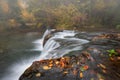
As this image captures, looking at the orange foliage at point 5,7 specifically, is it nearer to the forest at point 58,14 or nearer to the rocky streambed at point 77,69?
the forest at point 58,14

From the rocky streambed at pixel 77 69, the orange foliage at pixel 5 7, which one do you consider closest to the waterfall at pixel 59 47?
the rocky streambed at pixel 77 69

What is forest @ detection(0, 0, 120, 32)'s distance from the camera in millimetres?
18672

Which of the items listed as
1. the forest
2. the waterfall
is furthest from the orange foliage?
the waterfall

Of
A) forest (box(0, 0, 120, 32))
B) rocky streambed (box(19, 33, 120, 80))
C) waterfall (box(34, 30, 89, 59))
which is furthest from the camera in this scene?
forest (box(0, 0, 120, 32))

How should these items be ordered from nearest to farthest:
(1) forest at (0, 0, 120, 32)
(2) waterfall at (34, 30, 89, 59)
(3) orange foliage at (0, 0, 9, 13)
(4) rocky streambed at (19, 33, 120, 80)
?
(4) rocky streambed at (19, 33, 120, 80), (2) waterfall at (34, 30, 89, 59), (1) forest at (0, 0, 120, 32), (3) orange foliage at (0, 0, 9, 13)

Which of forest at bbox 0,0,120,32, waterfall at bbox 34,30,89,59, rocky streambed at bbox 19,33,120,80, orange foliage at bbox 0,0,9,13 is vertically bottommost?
rocky streambed at bbox 19,33,120,80

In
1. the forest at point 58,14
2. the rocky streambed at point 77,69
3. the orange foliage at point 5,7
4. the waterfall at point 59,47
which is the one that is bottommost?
the rocky streambed at point 77,69

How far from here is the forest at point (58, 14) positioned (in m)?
18.7

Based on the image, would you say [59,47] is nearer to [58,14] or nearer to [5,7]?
[58,14]

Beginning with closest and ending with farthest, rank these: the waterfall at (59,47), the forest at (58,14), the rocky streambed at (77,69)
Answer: the rocky streambed at (77,69), the waterfall at (59,47), the forest at (58,14)

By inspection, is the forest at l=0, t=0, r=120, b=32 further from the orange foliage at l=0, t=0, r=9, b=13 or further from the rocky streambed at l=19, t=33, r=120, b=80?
the rocky streambed at l=19, t=33, r=120, b=80

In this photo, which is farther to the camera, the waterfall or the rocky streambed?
the waterfall

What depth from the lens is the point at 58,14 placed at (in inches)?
809

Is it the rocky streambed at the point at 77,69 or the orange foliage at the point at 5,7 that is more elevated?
the orange foliage at the point at 5,7
